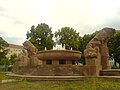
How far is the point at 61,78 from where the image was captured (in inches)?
402

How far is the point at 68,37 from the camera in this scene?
34.9 metres

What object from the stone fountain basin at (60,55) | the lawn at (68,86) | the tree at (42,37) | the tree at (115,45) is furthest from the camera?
the tree at (42,37)

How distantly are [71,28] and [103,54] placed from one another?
2244 centimetres

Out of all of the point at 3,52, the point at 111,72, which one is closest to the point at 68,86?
the point at 111,72

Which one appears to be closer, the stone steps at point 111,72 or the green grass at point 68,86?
the green grass at point 68,86

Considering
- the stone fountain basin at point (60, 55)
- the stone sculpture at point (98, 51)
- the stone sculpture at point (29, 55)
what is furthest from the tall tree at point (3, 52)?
the stone sculpture at point (98, 51)

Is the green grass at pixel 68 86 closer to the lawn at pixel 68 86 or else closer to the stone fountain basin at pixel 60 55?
the lawn at pixel 68 86

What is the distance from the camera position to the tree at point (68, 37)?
34469mm

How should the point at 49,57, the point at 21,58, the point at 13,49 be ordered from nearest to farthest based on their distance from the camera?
the point at 49,57, the point at 21,58, the point at 13,49

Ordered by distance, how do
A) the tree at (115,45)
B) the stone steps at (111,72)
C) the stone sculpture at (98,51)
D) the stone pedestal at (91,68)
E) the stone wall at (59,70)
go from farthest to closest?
1. the tree at (115,45)
2. the stone wall at (59,70)
3. the stone steps at (111,72)
4. the stone sculpture at (98,51)
5. the stone pedestal at (91,68)

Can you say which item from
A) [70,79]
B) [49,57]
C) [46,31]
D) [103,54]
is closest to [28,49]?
[49,57]

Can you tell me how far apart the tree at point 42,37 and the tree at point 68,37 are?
139cm

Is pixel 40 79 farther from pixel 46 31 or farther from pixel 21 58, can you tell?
pixel 46 31

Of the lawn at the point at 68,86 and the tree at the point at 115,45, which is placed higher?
the tree at the point at 115,45
